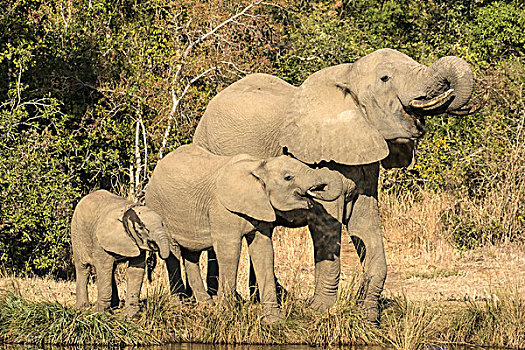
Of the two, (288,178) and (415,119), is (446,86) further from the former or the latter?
(288,178)

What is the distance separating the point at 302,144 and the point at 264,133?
559mm

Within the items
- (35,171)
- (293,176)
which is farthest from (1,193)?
(293,176)


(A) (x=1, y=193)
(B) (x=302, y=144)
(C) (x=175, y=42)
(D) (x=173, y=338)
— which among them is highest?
(C) (x=175, y=42)

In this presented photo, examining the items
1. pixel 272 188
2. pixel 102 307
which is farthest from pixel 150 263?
pixel 272 188

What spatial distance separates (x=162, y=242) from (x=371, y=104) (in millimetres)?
2331

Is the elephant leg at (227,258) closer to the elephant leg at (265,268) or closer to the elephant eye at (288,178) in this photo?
the elephant leg at (265,268)

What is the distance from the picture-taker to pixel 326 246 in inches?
407

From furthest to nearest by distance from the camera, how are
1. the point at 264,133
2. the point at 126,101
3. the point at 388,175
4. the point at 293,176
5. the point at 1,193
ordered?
the point at 388,175
the point at 126,101
the point at 1,193
the point at 264,133
the point at 293,176

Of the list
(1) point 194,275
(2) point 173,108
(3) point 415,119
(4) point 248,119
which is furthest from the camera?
(2) point 173,108

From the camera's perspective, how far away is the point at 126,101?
15883 millimetres

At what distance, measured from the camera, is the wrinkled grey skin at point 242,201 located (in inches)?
392

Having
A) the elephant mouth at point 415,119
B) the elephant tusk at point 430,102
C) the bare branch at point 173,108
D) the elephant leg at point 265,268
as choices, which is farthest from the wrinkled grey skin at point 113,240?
the bare branch at point 173,108

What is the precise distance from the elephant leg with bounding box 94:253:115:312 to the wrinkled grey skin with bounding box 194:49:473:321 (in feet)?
5.32

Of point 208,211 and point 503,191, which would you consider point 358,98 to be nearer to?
point 208,211
